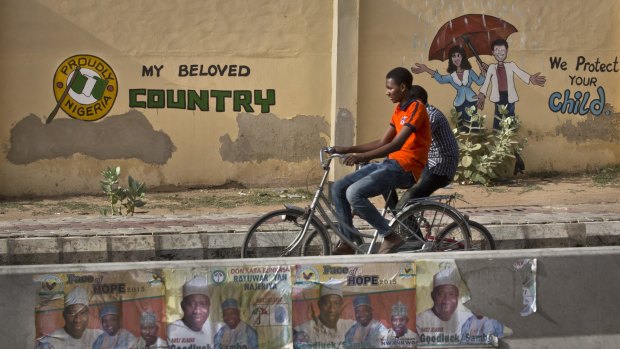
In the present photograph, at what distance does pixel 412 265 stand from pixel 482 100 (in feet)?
27.1

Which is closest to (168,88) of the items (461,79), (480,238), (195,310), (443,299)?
(461,79)

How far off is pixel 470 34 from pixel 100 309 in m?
9.05

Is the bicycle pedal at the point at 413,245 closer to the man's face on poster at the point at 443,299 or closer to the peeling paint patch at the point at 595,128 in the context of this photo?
the man's face on poster at the point at 443,299

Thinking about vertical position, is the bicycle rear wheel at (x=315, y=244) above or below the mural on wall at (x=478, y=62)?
below

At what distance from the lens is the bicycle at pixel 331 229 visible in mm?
6945

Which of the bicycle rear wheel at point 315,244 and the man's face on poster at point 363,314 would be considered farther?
the bicycle rear wheel at point 315,244

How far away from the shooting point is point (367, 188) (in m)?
6.81

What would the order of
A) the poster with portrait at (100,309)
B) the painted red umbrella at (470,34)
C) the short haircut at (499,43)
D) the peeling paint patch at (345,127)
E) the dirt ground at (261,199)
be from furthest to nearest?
the short haircut at (499,43) < the painted red umbrella at (470,34) < the peeling paint patch at (345,127) < the dirt ground at (261,199) < the poster with portrait at (100,309)

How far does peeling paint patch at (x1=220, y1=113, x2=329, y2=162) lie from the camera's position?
12766mm

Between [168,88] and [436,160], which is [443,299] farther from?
[168,88]

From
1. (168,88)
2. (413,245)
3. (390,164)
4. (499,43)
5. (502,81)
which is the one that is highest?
(499,43)

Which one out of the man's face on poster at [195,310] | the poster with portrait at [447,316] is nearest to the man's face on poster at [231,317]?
the man's face on poster at [195,310]

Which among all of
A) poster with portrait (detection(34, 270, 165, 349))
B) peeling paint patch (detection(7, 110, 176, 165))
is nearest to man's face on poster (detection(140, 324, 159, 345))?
poster with portrait (detection(34, 270, 165, 349))

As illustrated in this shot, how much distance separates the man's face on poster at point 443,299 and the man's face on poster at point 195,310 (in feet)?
4.21
